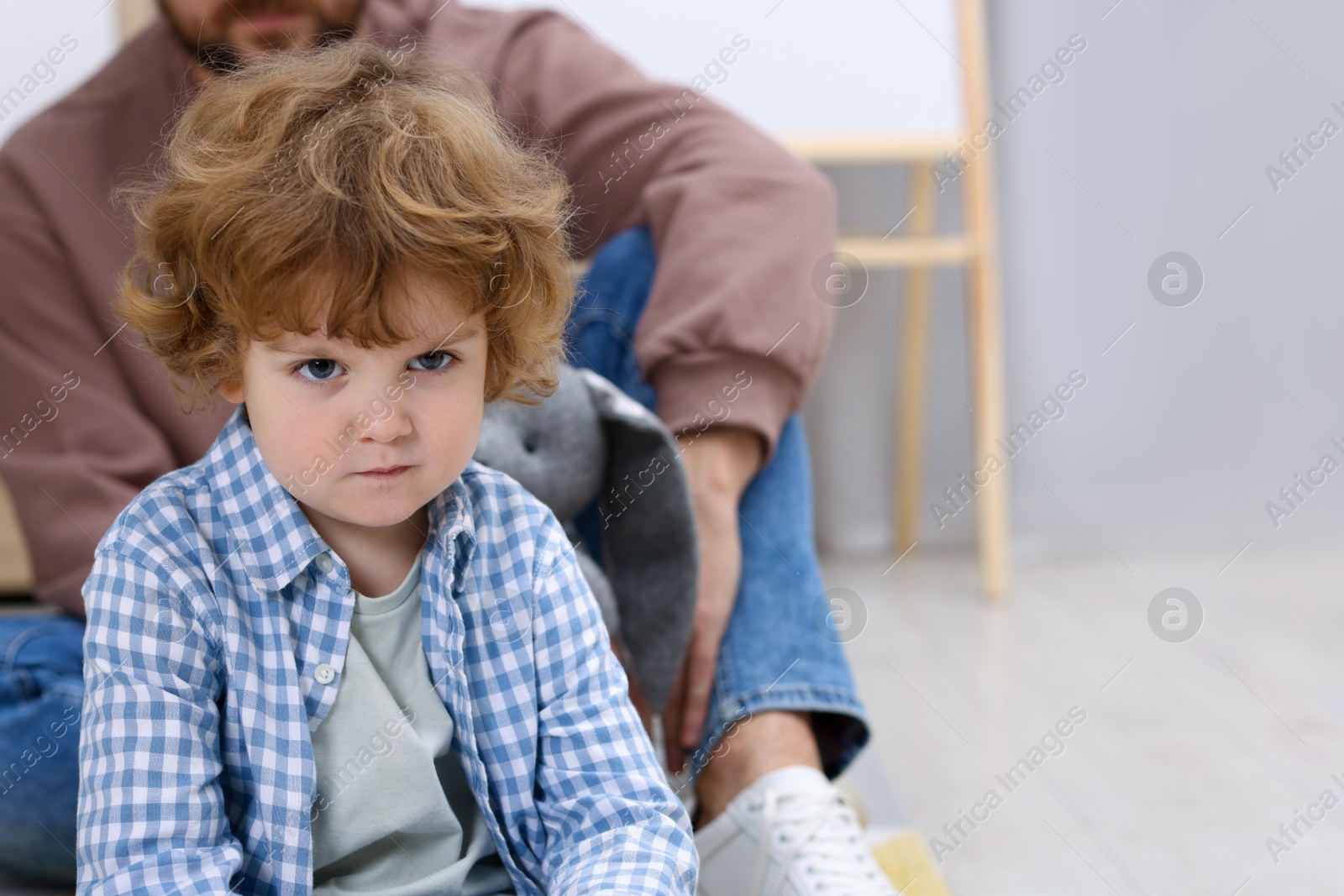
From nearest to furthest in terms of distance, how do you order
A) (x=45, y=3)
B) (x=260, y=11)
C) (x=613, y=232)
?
1. (x=260, y=11)
2. (x=613, y=232)
3. (x=45, y=3)

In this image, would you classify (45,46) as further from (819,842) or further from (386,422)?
(819,842)

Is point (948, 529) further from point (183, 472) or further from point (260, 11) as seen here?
point (183, 472)

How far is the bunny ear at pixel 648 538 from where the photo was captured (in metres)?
0.94

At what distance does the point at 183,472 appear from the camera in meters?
0.68

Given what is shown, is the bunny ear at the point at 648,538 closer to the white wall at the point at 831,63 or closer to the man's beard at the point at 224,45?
the man's beard at the point at 224,45

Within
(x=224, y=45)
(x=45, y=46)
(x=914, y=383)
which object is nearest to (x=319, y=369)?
(x=224, y=45)

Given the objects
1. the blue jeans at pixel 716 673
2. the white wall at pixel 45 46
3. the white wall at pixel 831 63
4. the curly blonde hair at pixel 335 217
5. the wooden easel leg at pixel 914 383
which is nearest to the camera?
the curly blonde hair at pixel 335 217

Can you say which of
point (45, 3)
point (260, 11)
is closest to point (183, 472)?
point (260, 11)

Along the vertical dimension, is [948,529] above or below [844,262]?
below

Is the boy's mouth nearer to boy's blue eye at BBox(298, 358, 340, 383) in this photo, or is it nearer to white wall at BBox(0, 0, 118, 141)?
boy's blue eye at BBox(298, 358, 340, 383)

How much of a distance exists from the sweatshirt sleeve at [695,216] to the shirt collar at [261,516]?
40 centimetres

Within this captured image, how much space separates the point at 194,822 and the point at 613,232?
30.6 inches

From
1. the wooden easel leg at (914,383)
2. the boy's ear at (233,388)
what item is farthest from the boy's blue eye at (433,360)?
the wooden easel leg at (914,383)

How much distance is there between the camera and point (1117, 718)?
4.87 feet
